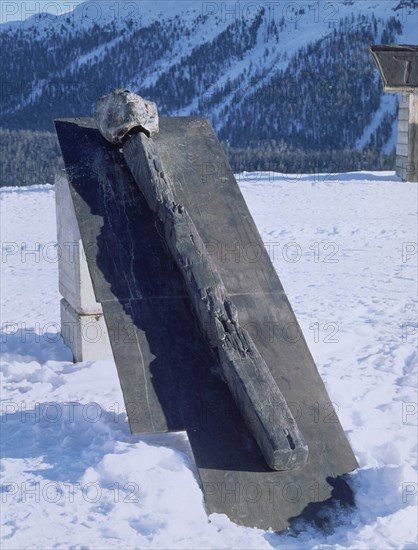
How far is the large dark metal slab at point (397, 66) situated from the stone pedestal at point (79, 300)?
10.1 m

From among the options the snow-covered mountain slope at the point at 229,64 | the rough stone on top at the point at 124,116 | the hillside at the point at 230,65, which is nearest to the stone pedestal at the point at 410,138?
the rough stone on top at the point at 124,116

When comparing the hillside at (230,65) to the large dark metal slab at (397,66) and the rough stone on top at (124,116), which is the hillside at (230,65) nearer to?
the large dark metal slab at (397,66)

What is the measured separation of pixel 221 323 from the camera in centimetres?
465

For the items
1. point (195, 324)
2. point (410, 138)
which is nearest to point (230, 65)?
point (410, 138)

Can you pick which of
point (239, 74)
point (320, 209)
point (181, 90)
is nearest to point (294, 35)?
point (239, 74)

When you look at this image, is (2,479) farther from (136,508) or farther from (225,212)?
(225,212)

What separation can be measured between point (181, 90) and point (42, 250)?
6343cm

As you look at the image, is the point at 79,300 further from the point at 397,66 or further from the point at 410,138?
the point at 397,66

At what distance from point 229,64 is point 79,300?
70662 millimetres

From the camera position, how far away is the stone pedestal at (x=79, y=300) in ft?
19.8

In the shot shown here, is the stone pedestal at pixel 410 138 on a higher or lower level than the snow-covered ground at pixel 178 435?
lower

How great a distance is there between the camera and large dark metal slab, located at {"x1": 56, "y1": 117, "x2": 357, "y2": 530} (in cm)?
420

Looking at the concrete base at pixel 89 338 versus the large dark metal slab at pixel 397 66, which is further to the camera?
the large dark metal slab at pixel 397 66

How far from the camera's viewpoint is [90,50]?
259ft
